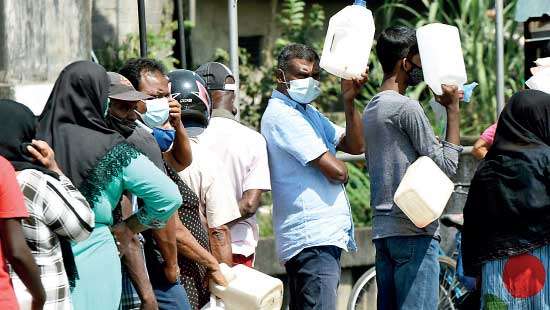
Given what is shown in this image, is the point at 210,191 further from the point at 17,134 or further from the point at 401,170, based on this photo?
the point at 17,134

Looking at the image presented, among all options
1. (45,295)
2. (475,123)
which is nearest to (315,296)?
(45,295)

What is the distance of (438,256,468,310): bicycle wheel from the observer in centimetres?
842

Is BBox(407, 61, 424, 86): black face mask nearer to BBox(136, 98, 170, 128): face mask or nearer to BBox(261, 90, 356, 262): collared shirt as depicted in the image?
BBox(261, 90, 356, 262): collared shirt

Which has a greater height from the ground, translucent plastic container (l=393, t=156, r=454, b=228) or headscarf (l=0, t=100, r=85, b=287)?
headscarf (l=0, t=100, r=85, b=287)

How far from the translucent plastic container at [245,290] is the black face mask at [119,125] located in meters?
0.80

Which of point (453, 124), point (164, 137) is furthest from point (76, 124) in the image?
point (453, 124)

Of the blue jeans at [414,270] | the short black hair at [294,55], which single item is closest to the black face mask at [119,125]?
the short black hair at [294,55]

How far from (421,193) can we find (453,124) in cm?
44

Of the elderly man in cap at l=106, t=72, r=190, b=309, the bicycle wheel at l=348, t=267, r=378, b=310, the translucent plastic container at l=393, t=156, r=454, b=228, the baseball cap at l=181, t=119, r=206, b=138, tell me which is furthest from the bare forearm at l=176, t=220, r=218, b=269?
the bicycle wheel at l=348, t=267, r=378, b=310

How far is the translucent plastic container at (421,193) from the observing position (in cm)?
618

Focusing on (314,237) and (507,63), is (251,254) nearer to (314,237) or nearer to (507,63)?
(314,237)

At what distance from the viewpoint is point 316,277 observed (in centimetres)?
648

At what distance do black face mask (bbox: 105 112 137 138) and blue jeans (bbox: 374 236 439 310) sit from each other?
59.5 inches

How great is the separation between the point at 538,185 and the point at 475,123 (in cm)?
553
